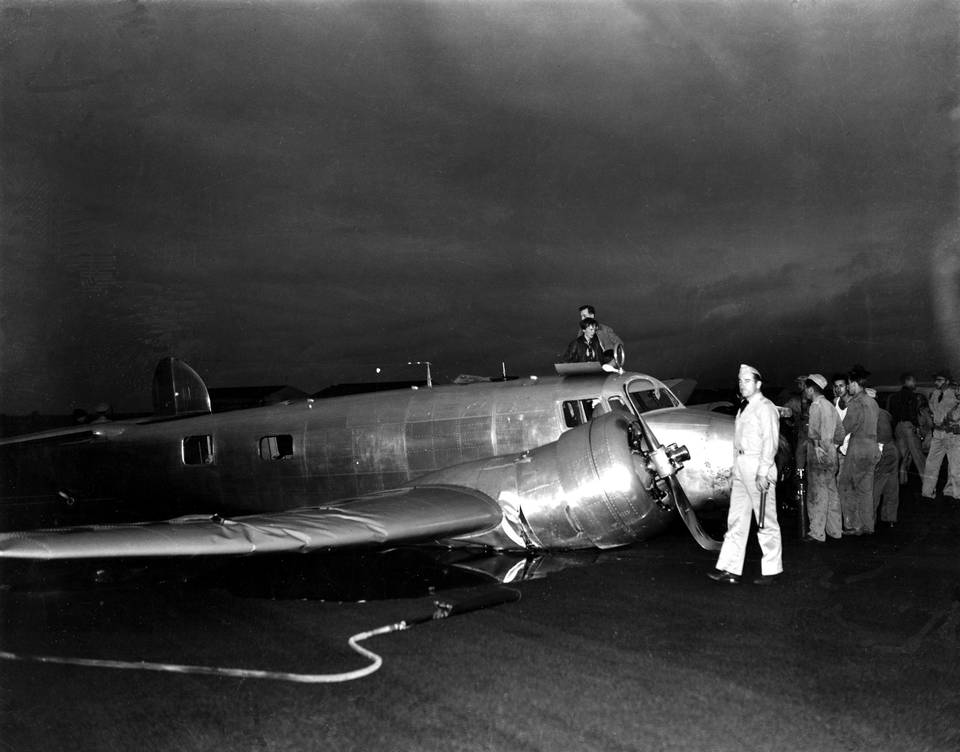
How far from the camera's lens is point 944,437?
12.2m

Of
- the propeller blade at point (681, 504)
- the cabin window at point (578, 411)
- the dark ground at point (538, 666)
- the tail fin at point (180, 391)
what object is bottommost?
the dark ground at point (538, 666)

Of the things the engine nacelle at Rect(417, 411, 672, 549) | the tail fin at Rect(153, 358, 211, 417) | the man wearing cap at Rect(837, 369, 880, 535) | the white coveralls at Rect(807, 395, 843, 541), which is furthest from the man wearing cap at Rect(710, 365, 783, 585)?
the tail fin at Rect(153, 358, 211, 417)

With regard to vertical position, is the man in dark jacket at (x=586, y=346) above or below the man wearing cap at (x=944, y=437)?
above

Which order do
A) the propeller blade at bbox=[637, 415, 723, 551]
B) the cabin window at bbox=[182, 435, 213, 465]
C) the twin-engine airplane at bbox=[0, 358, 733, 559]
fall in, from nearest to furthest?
the twin-engine airplane at bbox=[0, 358, 733, 559] → the propeller blade at bbox=[637, 415, 723, 551] → the cabin window at bbox=[182, 435, 213, 465]

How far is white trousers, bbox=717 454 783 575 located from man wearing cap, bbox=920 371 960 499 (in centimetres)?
716

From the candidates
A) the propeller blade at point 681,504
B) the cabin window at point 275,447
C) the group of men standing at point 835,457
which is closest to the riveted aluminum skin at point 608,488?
the propeller blade at point 681,504

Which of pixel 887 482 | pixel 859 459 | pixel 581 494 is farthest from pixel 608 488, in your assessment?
pixel 887 482

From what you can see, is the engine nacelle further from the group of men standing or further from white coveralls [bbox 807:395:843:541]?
white coveralls [bbox 807:395:843:541]

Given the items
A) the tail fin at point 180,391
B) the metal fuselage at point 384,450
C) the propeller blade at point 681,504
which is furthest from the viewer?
the tail fin at point 180,391

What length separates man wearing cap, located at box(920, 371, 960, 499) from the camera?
11977mm

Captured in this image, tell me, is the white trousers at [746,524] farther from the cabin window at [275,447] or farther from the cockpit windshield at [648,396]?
the cabin window at [275,447]

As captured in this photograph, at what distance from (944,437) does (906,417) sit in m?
0.68

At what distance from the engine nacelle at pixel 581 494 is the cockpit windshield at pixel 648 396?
1.66m

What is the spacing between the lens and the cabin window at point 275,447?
35.0 ft
